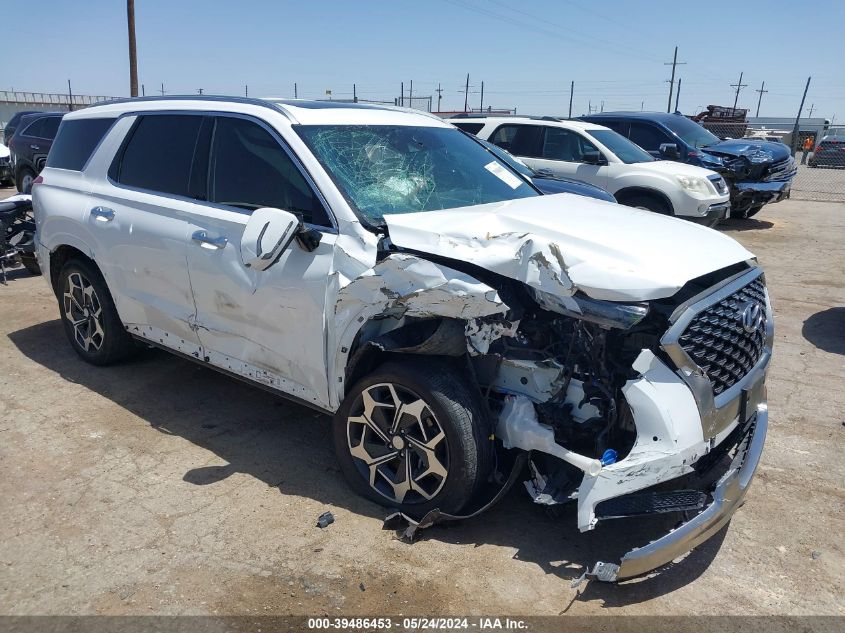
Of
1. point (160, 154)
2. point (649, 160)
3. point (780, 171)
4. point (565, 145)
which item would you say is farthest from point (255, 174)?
point (780, 171)

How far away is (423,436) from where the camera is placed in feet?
10.7

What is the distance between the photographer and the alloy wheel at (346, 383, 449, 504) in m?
3.25

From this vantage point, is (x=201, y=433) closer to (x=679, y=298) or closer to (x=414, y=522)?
(x=414, y=522)

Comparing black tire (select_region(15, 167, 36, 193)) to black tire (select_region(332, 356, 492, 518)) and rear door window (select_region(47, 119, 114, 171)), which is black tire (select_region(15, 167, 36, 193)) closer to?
rear door window (select_region(47, 119, 114, 171))

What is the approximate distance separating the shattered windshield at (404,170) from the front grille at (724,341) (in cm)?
147

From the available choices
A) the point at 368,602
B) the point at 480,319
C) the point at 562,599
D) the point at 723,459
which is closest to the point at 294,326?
the point at 480,319

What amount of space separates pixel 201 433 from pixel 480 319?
223 cm

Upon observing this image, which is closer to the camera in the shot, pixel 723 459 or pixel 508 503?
pixel 723 459

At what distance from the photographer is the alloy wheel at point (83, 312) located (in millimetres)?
5113

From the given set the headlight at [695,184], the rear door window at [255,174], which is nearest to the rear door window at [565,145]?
the headlight at [695,184]

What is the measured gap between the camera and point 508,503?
3.64m

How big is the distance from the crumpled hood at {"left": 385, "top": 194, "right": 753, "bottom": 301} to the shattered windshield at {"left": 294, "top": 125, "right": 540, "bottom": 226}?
19 centimetres

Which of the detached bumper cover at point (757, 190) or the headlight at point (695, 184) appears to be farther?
the detached bumper cover at point (757, 190)

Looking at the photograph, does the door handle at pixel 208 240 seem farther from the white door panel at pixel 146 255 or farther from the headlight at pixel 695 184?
the headlight at pixel 695 184
